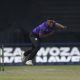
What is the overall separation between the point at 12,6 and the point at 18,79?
9.34 meters

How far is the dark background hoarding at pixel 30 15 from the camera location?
24.9 meters

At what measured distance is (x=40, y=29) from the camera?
1817 centimetres

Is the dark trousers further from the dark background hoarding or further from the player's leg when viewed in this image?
the dark background hoarding

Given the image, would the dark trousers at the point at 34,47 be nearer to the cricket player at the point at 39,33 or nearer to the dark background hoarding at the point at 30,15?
the cricket player at the point at 39,33

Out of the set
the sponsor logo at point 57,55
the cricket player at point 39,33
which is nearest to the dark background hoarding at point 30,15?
the sponsor logo at point 57,55

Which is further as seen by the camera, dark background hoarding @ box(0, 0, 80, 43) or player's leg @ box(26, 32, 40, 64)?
dark background hoarding @ box(0, 0, 80, 43)

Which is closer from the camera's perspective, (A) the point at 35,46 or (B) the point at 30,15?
(A) the point at 35,46

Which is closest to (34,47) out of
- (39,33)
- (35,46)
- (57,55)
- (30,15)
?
(35,46)

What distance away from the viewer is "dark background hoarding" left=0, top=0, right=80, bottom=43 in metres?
24.9

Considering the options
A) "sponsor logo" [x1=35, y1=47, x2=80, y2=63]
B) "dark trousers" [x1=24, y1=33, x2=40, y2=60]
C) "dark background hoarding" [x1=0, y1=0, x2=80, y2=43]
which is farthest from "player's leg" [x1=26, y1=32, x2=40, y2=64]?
"dark background hoarding" [x1=0, y1=0, x2=80, y2=43]

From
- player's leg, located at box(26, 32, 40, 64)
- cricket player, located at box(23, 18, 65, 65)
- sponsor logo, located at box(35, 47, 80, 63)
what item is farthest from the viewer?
sponsor logo, located at box(35, 47, 80, 63)

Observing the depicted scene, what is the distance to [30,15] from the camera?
25.0m

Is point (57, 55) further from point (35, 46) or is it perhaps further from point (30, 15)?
point (35, 46)

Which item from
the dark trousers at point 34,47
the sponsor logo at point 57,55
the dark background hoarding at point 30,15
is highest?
the dark background hoarding at point 30,15
